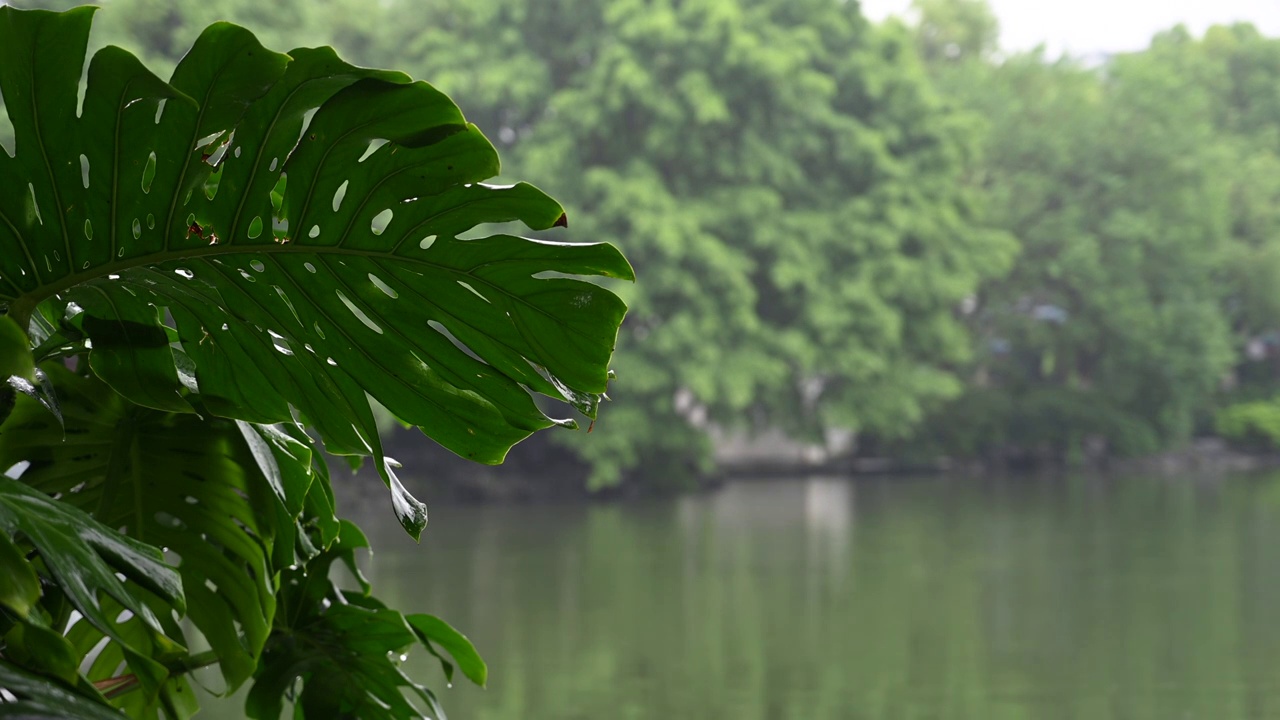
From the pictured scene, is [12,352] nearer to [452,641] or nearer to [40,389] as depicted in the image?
[40,389]

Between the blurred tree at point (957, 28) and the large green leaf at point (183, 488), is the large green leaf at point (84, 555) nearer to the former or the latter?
the large green leaf at point (183, 488)

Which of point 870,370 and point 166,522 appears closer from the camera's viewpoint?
point 166,522

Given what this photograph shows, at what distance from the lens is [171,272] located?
775mm

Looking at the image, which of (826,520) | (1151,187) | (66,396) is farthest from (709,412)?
(66,396)

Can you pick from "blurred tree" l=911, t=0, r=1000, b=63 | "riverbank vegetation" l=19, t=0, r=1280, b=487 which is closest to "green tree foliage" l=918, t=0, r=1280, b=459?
"riverbank vegetation" l=19, t=0, r=1280, b=487

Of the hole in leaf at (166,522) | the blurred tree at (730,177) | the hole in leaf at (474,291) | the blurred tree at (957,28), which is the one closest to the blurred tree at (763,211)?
the blurred tree at (730,177)

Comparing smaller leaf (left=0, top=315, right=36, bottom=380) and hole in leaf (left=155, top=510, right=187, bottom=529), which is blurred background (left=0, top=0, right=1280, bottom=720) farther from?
smaller leaf (left=0, top=315, right=36, bottom=380)

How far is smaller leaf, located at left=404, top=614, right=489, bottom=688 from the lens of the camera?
1147 millimetres

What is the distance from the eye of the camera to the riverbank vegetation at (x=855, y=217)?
10.8m

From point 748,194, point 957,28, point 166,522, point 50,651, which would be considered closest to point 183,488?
point 166,522

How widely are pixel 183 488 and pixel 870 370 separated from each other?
10425 mm

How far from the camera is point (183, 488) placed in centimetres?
105

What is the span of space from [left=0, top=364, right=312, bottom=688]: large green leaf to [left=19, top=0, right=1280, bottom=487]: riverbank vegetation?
29.8 feet

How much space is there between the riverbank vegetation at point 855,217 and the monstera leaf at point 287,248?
933cm
